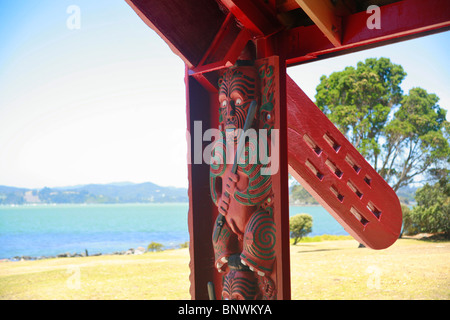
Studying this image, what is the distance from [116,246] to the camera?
28.8m

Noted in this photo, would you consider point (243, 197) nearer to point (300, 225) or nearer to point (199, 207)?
point (199, 207)

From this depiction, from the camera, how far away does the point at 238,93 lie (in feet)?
6.15

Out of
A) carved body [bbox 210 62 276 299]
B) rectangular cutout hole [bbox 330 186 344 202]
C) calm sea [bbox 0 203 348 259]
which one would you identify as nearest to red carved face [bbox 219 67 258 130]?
carved body [bbox 210 62 276 299]

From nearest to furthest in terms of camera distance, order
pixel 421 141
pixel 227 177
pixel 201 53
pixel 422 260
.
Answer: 1. pixel 227 177
2. pixel 201 53
3. pixel 422 260
4. pixel 421 141

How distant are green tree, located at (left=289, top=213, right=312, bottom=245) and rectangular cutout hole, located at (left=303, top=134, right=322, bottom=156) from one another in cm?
653

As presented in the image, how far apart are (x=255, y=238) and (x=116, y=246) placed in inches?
1128

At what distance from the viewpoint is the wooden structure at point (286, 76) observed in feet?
5.59

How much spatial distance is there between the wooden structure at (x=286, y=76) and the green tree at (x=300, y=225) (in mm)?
6357

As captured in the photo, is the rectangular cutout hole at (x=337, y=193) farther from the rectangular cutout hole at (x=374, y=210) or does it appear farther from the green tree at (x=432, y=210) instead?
the green tree at (x=432, y=210)

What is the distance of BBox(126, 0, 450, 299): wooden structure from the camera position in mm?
1703

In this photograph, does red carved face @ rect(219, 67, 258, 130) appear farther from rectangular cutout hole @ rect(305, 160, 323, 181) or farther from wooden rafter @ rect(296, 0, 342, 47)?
rectangular cutout hole @ rect(305, 160, 323, 181)

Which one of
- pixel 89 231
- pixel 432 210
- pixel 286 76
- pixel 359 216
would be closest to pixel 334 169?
pixel 359 216

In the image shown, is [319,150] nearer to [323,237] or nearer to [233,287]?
[233,287]
